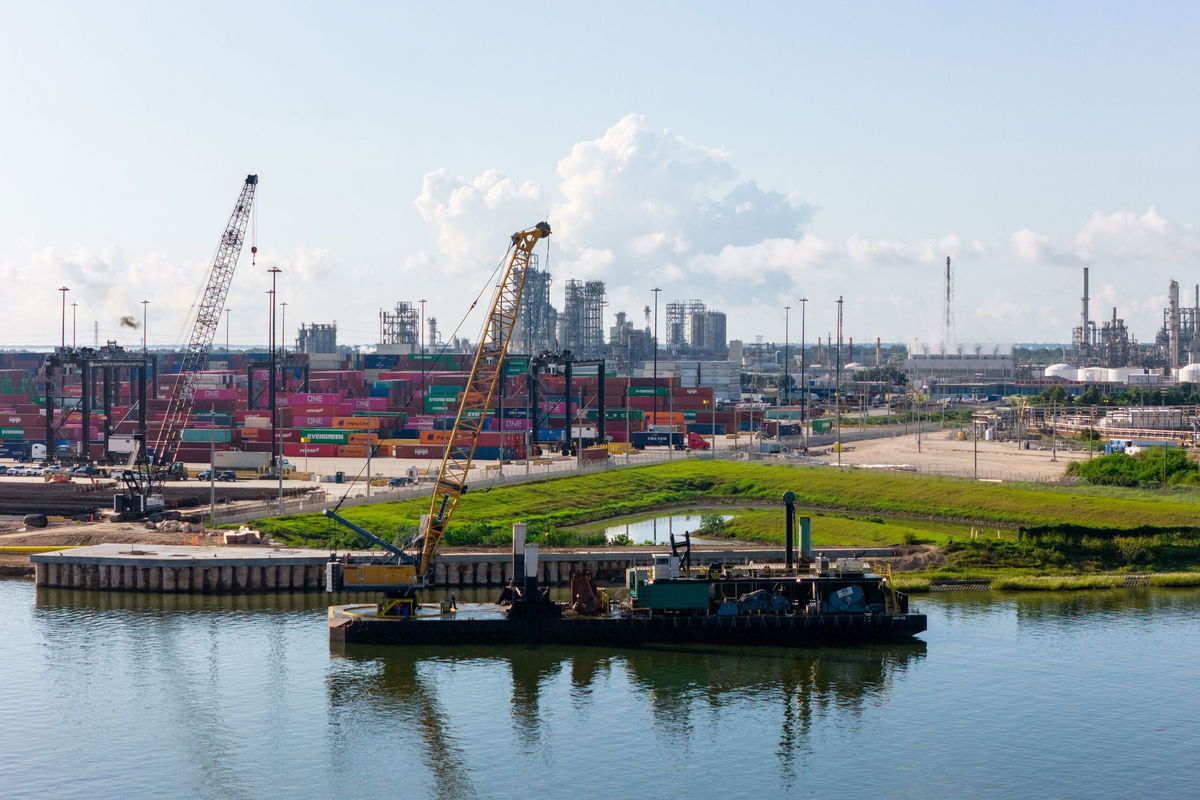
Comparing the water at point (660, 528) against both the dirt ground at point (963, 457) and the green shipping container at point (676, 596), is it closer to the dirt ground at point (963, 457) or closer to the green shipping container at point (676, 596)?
the dirt ground at point (963, 457)

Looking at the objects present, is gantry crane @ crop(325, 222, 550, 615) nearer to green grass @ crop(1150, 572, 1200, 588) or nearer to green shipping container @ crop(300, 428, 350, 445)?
green grass @ crop(1150, 572, 1200, 588)

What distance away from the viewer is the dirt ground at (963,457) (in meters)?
122

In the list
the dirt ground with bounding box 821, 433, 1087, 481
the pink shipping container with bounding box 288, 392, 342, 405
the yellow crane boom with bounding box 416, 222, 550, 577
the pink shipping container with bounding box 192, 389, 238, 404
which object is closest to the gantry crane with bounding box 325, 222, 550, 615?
the yellow crane boom with bounding box 416, 222, 550, 577

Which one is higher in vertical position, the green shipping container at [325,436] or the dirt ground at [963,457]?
the green shipping container at [325,436]

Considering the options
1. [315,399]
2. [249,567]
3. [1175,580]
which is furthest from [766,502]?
→ [315,399]

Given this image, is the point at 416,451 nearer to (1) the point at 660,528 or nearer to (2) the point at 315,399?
(2) the point at 315,399

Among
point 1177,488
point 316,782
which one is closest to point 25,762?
point 316,782

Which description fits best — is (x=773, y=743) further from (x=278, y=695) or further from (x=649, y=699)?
(x=278, y=695)

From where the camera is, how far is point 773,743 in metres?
47.6

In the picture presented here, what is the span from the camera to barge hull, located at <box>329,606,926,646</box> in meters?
60.5

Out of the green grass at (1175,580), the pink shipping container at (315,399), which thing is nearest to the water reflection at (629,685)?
the green grass at (1175,580)

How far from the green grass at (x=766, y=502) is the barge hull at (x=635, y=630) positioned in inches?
897

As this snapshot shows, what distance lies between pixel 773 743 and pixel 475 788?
11.0m

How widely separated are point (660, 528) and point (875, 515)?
15846 mm
